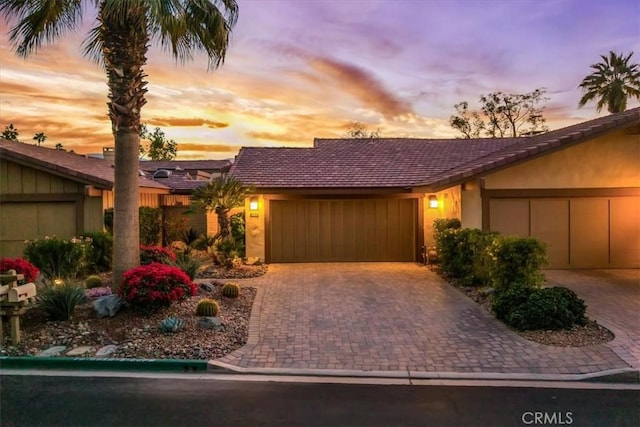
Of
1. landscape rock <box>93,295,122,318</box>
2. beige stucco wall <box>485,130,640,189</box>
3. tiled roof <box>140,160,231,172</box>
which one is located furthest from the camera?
tiled roof <box>140,160,231,172</box>

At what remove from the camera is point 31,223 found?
508 inches

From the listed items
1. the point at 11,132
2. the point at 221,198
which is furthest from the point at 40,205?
the point at 11,132

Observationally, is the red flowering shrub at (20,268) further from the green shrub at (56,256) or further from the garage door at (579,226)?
the garage door at (579,226)

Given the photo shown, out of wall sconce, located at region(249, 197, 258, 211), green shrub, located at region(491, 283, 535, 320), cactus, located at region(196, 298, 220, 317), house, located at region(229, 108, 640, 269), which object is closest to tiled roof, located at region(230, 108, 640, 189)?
house, located at region(229, 108, 640, 269)

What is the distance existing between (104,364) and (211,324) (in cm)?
167

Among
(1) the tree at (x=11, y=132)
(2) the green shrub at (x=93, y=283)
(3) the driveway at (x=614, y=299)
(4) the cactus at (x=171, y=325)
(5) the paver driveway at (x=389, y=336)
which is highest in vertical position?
(1) the tree at (x=11, y=132)

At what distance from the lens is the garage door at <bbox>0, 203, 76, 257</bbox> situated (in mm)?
12820

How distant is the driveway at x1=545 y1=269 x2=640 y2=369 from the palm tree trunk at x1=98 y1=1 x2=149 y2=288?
A: 815cm

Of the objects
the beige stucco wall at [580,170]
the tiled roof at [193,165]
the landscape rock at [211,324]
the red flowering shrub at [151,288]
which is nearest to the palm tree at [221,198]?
the red flowering shrub at [151,288]

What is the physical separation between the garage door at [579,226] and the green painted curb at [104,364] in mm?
9466

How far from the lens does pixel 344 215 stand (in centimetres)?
1445

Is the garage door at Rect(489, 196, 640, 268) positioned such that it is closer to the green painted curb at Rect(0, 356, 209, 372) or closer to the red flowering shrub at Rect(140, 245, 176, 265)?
the red flowering shrub at Rect(140, 245, 176, 265)

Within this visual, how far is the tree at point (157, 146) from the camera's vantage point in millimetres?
52688

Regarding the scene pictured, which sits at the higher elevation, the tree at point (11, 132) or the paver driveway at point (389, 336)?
the tree at point (11, 132)
